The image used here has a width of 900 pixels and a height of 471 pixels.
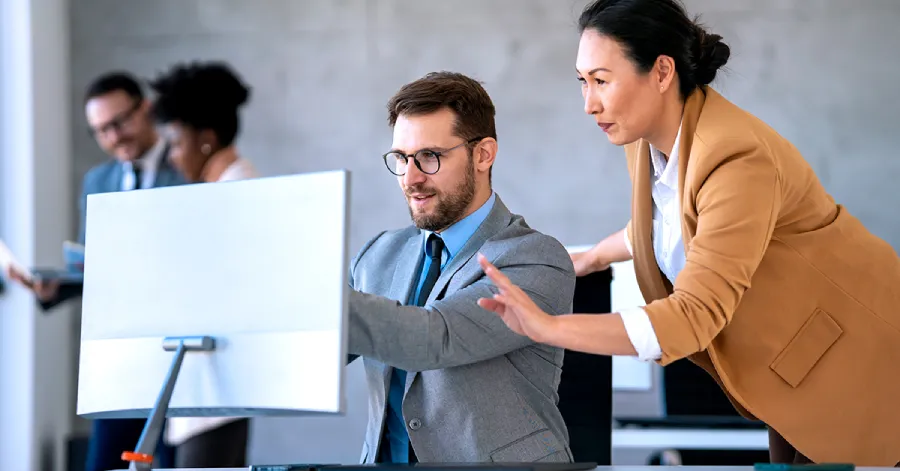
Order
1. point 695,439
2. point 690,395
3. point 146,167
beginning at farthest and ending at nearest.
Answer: point 146,167 → point 690,395 → point 695,439

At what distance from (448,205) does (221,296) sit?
54 cm

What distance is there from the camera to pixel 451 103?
1809 mm

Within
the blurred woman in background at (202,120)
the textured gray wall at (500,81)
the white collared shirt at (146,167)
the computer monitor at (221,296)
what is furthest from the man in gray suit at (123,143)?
the computer monitor at (221,296)

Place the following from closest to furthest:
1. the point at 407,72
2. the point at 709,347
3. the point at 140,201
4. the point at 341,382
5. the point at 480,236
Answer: the point at 341,382, the point at 140,201, the point at 709,347, the point at 480,236, the point at 407,72

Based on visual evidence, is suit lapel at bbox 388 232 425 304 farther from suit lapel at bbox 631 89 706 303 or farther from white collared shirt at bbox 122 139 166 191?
white collared shirt at bbox 122 139 166 191

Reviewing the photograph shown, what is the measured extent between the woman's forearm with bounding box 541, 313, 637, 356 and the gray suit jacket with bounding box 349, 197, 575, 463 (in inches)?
9.0

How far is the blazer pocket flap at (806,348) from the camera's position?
1.55 meters

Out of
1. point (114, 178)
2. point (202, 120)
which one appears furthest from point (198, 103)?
point (114, 178)

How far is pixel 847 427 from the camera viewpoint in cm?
157

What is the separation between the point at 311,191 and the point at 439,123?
55 centimetres

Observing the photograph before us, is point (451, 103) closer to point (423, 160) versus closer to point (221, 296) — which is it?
point (423, 160)

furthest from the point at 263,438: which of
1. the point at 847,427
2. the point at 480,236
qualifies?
the point at 847,427

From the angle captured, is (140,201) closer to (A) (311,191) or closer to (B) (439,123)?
(A) (311,191)

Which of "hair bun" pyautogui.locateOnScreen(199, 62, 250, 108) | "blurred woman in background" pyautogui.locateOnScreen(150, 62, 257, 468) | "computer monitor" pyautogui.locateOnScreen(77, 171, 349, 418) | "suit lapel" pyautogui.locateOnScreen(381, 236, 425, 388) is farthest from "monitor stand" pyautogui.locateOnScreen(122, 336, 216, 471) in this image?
"hair bun" pyautogui.locateOnScreen(199, 62, 250, 108)
